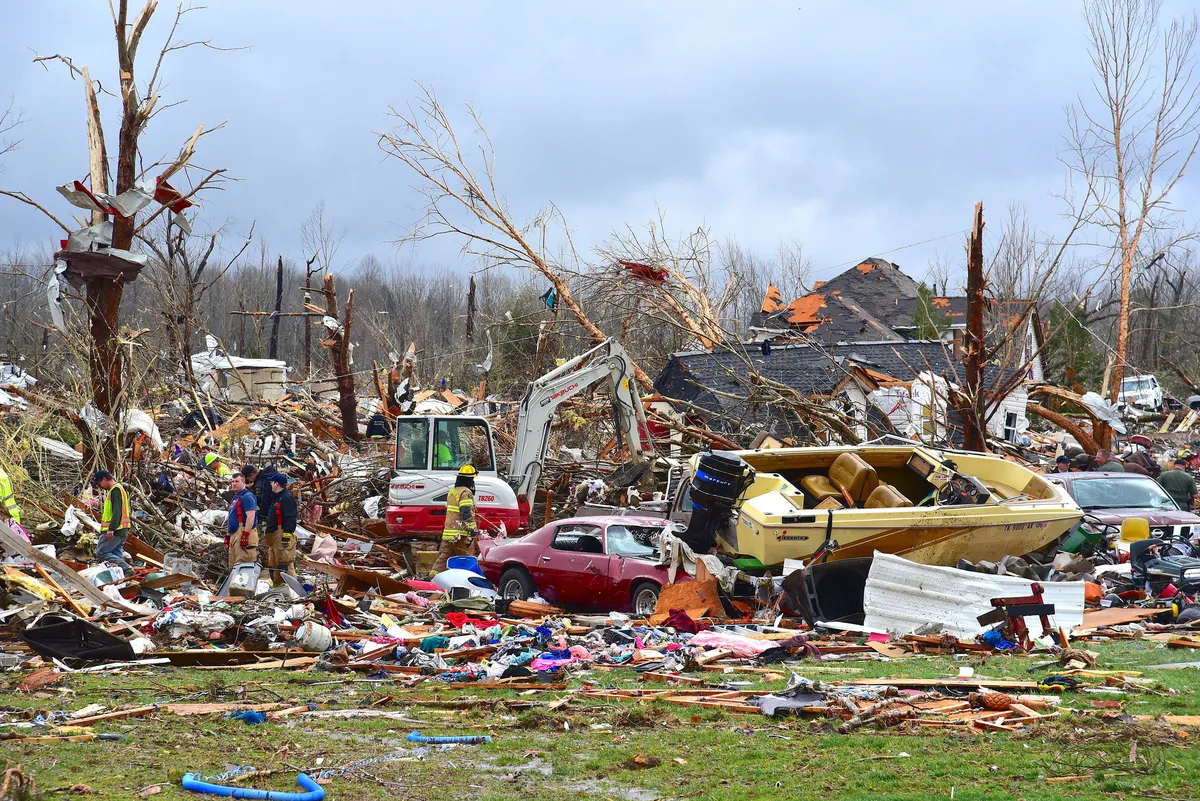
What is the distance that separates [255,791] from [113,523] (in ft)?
33.1

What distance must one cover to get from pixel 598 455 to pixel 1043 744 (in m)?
16.9

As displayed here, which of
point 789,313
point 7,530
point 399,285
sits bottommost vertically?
point 7,530

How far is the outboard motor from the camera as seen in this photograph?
517 inches

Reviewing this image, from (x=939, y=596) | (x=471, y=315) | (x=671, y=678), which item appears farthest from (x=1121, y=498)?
(x=471, y=315)

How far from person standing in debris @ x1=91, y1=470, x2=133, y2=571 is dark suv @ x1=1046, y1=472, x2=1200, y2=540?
39.1 ft

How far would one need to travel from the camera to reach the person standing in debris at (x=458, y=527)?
54.3ft

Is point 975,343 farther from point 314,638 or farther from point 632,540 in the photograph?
point 314,638

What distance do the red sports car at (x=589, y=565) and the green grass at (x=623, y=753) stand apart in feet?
14.7

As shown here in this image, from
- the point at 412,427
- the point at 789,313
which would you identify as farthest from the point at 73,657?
the point at 789,313

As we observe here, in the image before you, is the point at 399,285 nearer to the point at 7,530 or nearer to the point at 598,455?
the point at 598,455

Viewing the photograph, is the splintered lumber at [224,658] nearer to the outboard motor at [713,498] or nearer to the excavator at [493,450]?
the outboard motor at [713,498]

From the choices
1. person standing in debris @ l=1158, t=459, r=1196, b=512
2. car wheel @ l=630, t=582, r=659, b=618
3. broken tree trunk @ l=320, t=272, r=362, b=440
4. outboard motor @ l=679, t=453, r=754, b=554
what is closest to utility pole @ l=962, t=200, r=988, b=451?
person standing in debris @ l=1158, t=459, r=1196, b=512

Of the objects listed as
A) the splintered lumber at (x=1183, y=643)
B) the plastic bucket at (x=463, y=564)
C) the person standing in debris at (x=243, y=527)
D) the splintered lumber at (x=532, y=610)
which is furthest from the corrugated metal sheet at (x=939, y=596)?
the person standing in debris at (x=243, y=527)

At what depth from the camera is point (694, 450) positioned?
21.7 meters
